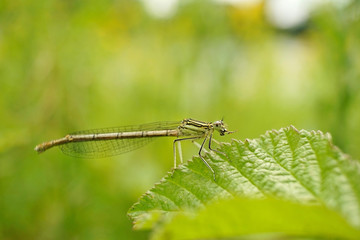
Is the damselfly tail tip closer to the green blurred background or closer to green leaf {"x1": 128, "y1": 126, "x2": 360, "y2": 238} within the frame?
the green blurred background

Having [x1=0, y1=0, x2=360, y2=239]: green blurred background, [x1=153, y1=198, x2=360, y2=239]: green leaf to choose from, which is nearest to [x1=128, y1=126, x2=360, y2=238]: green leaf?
[x1=153, y1=198, x2=360, y2=239]: green leaf

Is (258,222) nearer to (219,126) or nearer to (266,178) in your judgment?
(266,178)

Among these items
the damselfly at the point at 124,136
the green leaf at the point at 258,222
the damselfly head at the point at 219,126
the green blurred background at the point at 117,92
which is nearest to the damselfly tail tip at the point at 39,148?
the damselfly at the point at 124,136

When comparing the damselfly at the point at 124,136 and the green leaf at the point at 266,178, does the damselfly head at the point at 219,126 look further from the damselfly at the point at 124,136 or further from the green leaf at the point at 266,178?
the green leaf at the point at 266,178

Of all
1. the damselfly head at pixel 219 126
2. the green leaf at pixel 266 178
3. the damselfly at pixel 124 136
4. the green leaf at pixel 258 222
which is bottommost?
the green leaf at pixel 258 222

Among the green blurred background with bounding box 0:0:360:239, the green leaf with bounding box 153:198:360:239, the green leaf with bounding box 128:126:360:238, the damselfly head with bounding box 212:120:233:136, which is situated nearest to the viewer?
the green leaf with bounding box 153:198:360:239

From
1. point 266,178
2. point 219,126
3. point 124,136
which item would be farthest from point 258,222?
point 124,136
